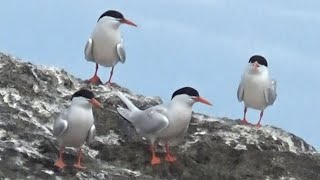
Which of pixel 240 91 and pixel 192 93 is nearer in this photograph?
pixel 192 93

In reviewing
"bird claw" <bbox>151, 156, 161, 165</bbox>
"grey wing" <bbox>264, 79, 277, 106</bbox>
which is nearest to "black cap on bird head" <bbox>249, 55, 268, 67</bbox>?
"grey wing" <bbox>264, 79, 277, 106</bbox>

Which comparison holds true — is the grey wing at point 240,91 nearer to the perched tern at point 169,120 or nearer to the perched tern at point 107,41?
the perched tern at point 107,41

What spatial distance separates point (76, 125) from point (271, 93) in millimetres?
5200

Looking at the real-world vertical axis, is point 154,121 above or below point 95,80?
above

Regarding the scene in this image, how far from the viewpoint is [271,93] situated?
15758 mm

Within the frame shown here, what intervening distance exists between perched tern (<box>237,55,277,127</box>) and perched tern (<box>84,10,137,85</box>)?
2.29 metres

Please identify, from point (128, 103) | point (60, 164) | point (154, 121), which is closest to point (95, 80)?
point (128, 103)

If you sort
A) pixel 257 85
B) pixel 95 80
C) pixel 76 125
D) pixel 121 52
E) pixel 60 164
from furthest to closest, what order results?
pixel 121 52 → pixel 257 85 → pixel 95 80 → pixel 76 125 → pixel 60 164

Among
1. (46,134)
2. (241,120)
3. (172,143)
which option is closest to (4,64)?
(46,134)

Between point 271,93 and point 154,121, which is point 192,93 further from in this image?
point 271,93

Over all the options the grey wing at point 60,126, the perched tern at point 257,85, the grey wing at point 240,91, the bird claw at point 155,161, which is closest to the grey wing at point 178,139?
the bird claw at point 155,161

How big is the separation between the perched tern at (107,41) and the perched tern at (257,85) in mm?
2288

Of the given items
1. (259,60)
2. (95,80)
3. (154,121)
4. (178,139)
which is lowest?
(178,139)

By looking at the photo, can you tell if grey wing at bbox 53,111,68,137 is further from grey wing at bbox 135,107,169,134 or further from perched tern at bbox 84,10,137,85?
perched tern at bbox 84,10,137,85
